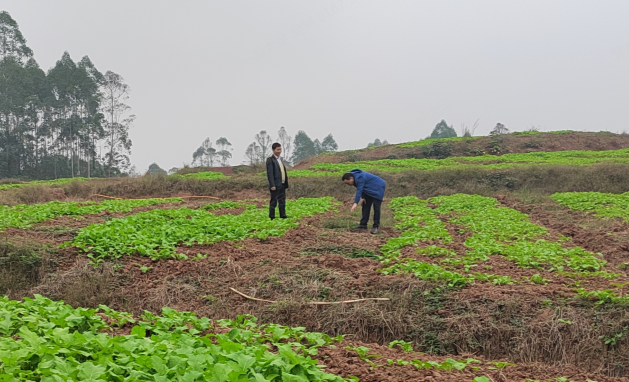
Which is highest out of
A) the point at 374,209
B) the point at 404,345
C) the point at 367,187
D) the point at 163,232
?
the point at 367,187

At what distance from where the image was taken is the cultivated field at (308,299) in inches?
130

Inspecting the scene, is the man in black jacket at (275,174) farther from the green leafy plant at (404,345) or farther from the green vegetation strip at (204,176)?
the green vegetation strip at (204,176)

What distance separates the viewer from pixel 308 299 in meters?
6.36

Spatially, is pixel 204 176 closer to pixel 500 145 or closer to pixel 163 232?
pixel 163 232

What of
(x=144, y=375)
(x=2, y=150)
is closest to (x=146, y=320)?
(x=144, y=375)

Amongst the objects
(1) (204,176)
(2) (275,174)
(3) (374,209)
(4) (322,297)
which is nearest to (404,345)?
(4) (322,297)

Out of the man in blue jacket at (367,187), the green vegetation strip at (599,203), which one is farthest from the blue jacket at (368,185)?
the green vegetation strip at (599,203)

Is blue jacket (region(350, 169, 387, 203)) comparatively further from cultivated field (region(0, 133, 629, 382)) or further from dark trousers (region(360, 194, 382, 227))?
cultivated field (region(0, 133, 629, 382))

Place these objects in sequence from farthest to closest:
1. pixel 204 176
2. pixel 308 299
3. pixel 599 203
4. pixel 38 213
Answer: pixel 204 176, pixel 599 203, pixel 38 213, pixel 308 299

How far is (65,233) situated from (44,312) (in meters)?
5.05

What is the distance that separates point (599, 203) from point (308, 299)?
40.9ft

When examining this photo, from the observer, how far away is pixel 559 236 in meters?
10.2

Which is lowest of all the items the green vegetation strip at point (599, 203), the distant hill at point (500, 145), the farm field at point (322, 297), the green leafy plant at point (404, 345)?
the green leafy plant at point (404, 345)

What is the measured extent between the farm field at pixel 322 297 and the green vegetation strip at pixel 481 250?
0.05m
